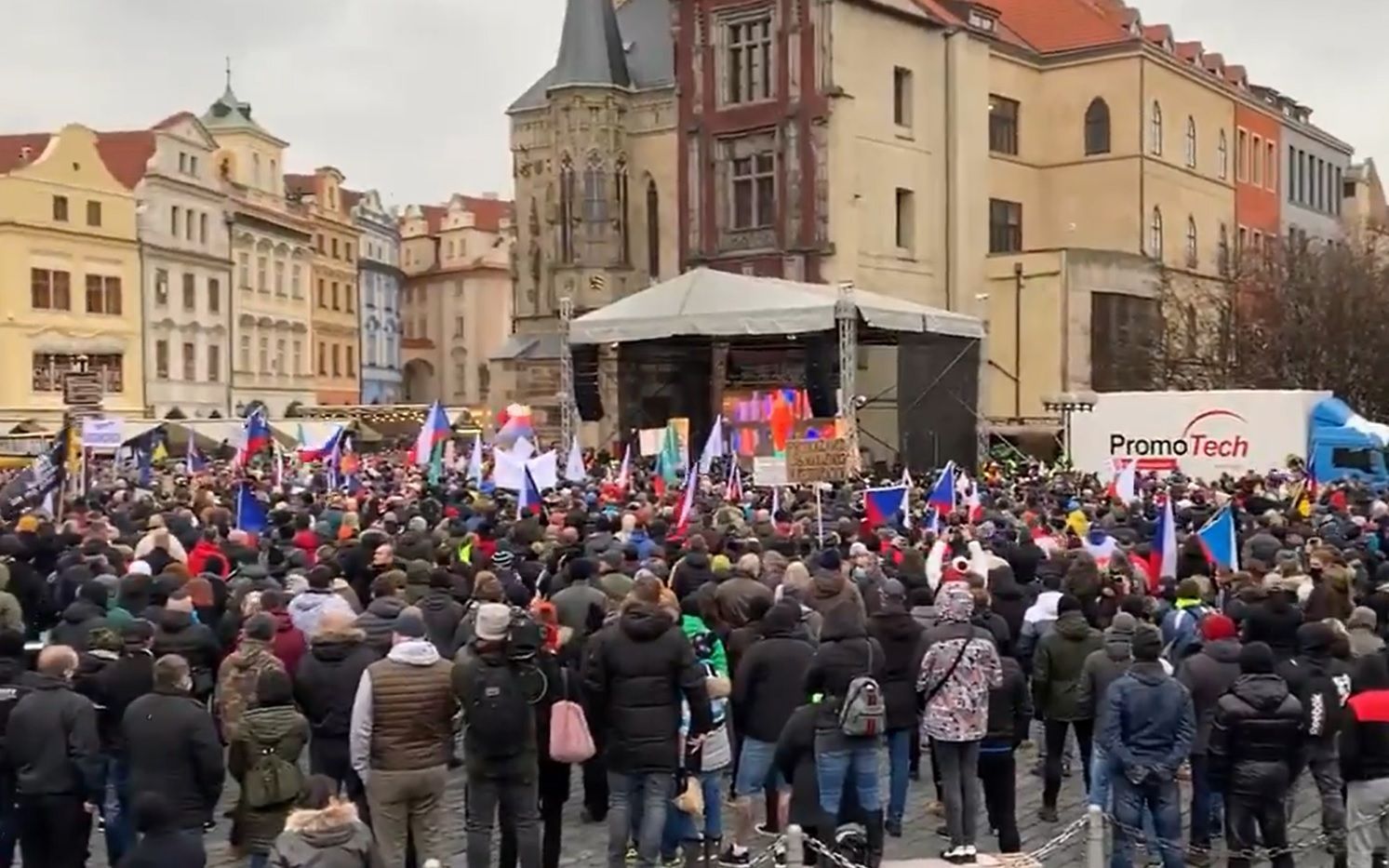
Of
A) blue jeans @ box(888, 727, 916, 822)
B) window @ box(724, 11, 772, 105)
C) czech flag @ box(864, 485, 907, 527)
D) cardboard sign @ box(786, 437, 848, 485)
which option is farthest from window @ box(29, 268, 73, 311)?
blue jeans @ box(888, 727, 916, 822)

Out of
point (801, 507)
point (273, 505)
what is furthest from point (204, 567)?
point (801, 507)

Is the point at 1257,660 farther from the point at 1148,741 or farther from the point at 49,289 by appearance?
the point at 49,289

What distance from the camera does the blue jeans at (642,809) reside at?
9.26 meters

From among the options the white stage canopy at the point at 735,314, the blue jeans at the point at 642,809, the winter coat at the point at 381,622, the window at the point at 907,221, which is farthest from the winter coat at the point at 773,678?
the window at the point at 907,221

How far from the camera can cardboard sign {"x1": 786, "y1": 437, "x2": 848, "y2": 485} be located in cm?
2062

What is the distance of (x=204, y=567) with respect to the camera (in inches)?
516

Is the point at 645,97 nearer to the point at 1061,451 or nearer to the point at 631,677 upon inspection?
the point at 1061,451

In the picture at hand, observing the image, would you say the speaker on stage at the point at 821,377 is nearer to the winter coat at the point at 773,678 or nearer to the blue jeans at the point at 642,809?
the winter coat at the point at 773,678

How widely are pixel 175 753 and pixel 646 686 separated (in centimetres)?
260

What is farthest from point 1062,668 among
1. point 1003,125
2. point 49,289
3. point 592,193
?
point 49,289

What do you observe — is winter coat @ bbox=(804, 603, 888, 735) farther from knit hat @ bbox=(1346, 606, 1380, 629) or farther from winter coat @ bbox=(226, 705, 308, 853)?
knit hat @ bbox=(1346, 606, 1380, 629)

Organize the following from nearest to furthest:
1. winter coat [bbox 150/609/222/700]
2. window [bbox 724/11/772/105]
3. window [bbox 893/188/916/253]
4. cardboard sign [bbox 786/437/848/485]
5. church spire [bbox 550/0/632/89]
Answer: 1. winter coat [bbox 150/609/222/700]
2. cardboard sign [bbox 786/437/848/485]
3. window [bbox 724/11/772/105]
4. window [bbox 893/188/916/253]
5. church spire [bbox 550/0/632/89]

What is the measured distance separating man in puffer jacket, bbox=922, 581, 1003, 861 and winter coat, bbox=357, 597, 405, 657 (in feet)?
11.1

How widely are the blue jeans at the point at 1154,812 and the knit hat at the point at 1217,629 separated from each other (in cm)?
118
